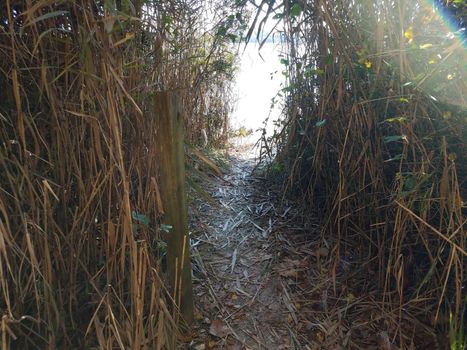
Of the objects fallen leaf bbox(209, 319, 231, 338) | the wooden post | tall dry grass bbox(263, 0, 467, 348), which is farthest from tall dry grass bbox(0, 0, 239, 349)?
tall dry grass bbox(263, 0, 467, 348)

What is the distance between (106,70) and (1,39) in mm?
319

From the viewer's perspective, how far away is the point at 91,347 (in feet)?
4.07

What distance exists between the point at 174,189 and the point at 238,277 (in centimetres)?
72

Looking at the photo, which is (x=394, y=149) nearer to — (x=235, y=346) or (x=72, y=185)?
(x=235, y=346)

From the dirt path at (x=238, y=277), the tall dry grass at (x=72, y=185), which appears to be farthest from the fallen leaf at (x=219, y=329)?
the tall dry grass at (x=72, y=185)

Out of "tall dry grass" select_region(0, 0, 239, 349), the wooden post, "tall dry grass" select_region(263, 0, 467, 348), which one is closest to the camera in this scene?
"tall dry grass" select_region(0, 0, 239, 349)

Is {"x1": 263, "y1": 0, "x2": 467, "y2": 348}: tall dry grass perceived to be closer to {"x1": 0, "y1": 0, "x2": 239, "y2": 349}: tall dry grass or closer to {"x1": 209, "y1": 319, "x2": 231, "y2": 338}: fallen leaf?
{"x1": 209, "y1": 319, "x2": 231, "y2": 338}: fallen leaf

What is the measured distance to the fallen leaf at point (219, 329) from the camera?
5.11ft

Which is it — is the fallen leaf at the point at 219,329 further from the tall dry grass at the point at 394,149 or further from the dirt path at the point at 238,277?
the tall dry grass at the point at 394,149

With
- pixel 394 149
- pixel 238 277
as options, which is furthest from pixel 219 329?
pixel 394 149

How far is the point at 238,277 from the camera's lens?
1.89 metres

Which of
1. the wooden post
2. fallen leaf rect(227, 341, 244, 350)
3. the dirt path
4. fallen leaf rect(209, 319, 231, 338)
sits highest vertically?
the wooden post

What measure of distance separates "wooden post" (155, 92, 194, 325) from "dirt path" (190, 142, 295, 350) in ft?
0.67

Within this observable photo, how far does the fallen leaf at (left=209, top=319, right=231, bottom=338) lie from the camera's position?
5.11 feet
